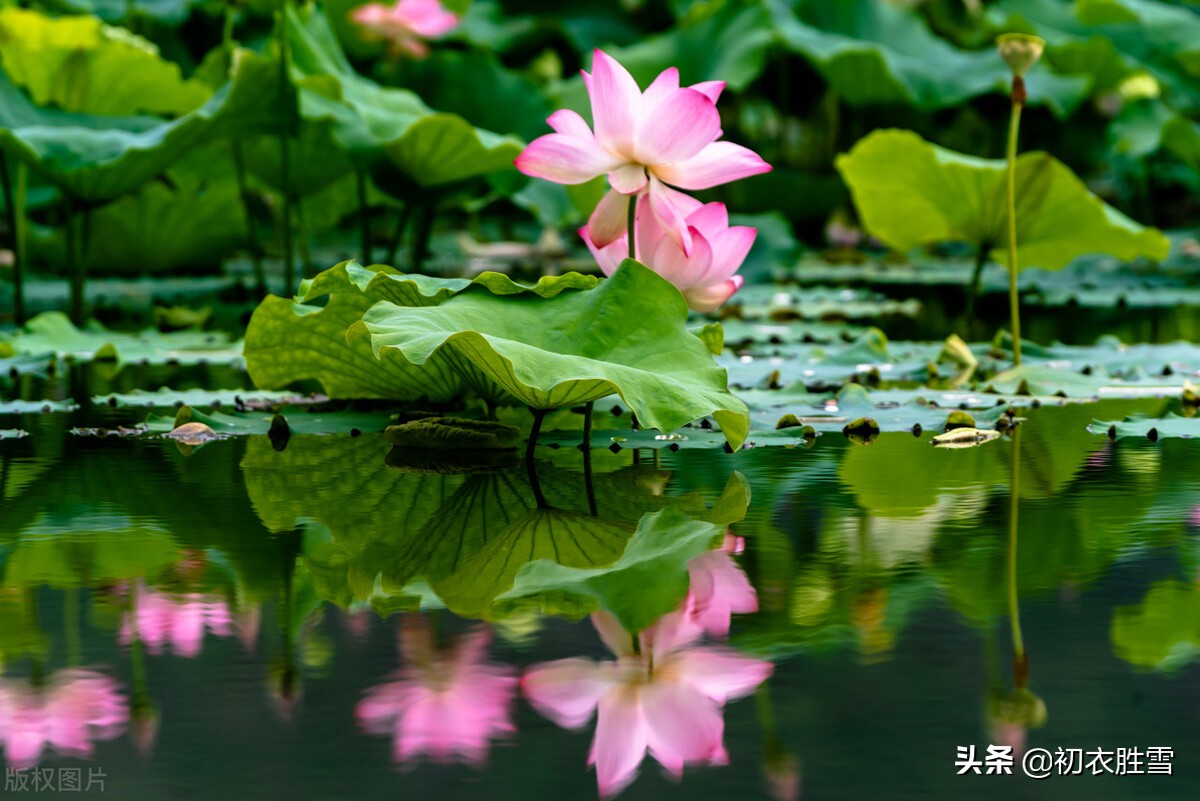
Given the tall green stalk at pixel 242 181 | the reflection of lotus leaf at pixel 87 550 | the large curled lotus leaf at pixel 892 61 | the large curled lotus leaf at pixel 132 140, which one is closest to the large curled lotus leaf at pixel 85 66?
the tall green stalk at pixel 242 181

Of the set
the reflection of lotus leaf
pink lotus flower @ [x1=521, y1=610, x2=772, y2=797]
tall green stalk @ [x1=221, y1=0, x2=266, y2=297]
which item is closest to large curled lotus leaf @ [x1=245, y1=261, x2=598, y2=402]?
the reflection of lotus leaf

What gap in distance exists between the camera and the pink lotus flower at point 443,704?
0.61 m

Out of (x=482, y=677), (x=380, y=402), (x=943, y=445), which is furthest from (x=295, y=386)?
(x=482, y=677)

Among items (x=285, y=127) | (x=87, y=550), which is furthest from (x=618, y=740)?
(x=285, y=127)

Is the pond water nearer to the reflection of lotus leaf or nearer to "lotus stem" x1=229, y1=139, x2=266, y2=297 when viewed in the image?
the reflection of lotus leaf

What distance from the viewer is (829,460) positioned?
138cm

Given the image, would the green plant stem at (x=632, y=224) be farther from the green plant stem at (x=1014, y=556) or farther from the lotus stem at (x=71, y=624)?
the lotus stem at (x=71, y=624)

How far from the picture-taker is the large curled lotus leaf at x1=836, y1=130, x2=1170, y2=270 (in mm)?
2443

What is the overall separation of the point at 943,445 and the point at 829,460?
157 millimetres

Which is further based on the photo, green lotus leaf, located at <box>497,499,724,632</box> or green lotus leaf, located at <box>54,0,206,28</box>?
green lotus leaf, located at <box>54,0,206,28</box>

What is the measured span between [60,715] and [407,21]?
12.6 ft

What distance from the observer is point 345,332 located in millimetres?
1359

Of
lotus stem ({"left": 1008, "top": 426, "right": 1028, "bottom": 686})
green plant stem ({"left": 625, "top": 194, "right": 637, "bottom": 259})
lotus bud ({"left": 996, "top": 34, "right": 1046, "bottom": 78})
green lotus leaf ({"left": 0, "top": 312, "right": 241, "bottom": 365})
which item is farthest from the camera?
green lotus leaf ({"left": 0, "top": 312, "right": 241, "bottom": 365})

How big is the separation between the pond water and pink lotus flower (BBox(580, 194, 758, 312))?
214 mm
